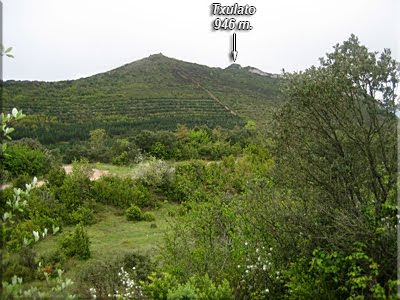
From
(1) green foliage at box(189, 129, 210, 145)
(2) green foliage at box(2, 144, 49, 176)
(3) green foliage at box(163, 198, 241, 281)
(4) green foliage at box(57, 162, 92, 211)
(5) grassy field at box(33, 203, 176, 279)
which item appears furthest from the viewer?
(1) green foliage at box(189, 129, 210, 145)

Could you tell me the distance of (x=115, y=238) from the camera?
44.3 ft

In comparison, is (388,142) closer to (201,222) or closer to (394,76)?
(394,76)

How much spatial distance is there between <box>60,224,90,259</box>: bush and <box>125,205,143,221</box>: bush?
4351 millimetres

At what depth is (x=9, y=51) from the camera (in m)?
3.04

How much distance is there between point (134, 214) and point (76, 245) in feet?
16.2

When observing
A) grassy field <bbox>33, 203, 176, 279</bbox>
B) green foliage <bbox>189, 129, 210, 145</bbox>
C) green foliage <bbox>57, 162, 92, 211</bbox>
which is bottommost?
grassy field <bbox>33, 203, 176, 279</bbox>

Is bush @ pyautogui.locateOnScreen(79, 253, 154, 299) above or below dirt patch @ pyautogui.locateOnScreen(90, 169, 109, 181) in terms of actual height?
below

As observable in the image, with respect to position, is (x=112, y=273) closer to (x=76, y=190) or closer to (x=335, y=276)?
(x=335, y=276)

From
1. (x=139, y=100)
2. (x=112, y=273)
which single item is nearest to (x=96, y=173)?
(x=112, y=273)

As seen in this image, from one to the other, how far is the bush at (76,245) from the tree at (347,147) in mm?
7163

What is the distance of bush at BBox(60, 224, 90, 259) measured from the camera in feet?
36.3

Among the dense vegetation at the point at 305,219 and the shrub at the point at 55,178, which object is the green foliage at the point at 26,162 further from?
the dense vegetation at the point at 305,219

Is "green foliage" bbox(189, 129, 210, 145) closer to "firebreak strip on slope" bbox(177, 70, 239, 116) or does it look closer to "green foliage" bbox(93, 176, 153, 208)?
"green foliage" bbox(93, 176, 153, 208)

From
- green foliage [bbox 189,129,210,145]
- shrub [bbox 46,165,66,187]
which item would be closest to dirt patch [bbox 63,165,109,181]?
shrub [bbox 46,165,66,187]
